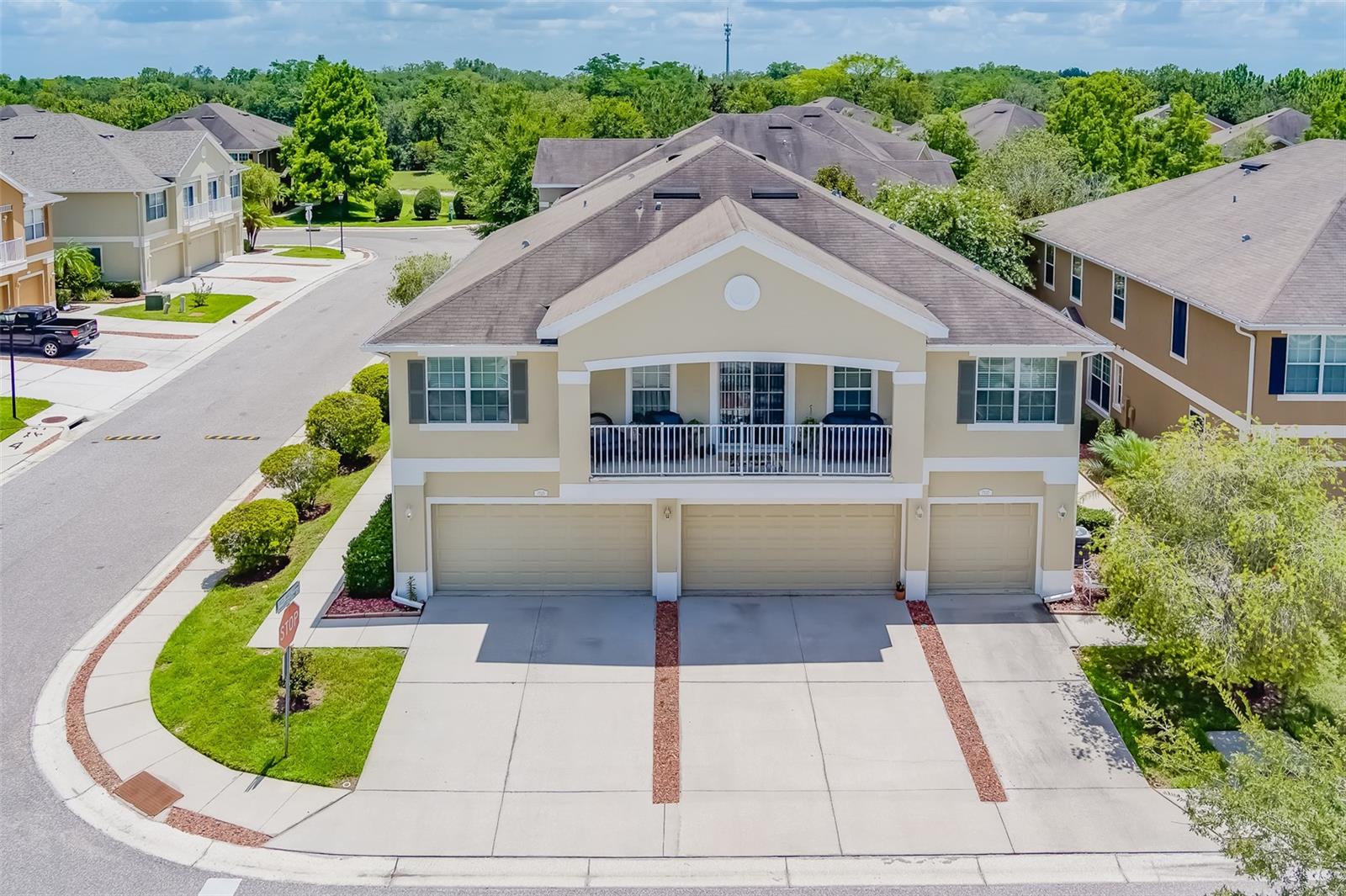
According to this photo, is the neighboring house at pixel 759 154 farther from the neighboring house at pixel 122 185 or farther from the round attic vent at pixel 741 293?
the round attic vent at pixel 741 293

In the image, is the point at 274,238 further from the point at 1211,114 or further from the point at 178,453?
the point at 1211,114

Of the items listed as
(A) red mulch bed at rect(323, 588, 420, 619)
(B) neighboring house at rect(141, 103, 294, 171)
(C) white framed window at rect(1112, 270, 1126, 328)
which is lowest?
(A) red mulch bed at rect(323, 588, 420, 619)

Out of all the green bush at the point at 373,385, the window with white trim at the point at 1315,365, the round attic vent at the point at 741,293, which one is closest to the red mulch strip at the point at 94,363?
the green bush at the point at 373,385

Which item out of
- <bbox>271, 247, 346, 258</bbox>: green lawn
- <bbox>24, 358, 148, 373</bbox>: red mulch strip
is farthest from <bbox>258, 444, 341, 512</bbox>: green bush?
<bbox>271, 247, 346, 258</bbox>: green lawn

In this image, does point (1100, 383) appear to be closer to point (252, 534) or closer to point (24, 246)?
point (252, 534)

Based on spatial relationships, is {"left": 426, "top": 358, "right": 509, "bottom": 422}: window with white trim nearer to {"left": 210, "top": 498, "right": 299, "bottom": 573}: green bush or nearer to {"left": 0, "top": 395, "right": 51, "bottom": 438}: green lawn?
{"left": 210, "top": 498, "right": 299, "bottom": 573}: green bush
